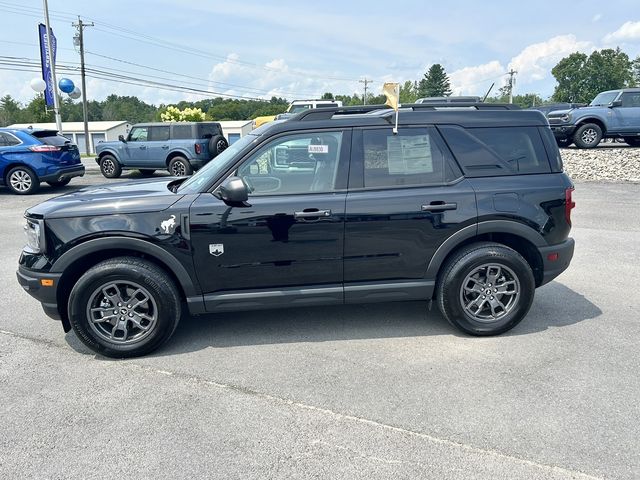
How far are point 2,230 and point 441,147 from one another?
8.14m

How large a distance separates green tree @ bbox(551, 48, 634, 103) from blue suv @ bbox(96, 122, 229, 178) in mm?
82950

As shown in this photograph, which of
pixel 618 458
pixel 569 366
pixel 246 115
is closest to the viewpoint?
pixel 618 458

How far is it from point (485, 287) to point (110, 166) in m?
15.6

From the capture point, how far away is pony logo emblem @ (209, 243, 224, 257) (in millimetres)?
3660

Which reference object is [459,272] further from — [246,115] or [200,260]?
[246,115]

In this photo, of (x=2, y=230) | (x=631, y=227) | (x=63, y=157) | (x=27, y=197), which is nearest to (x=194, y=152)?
(x=63, y=157)

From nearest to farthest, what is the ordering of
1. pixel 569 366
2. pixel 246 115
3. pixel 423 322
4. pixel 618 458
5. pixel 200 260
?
pixel 618 458 → pixel 569 366 → pixel 200 260 → pixel 423 322 → pixel 246 115

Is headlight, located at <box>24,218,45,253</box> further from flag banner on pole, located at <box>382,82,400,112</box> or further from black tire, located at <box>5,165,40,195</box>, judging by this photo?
black tire, located at <box>5,165,40,195</box>

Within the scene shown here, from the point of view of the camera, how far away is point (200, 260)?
3680mm

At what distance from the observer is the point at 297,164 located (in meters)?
3.85

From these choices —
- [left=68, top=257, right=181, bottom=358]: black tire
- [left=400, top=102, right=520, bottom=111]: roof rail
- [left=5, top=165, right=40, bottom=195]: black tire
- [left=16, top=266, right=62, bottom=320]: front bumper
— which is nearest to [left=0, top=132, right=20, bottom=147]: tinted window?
[left=5, top=165, right=40, bottom=195]: black tire

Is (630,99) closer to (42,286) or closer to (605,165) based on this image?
(605,165)

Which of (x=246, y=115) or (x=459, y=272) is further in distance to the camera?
(x=246, y=115)

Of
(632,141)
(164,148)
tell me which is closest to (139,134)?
(164,148)
